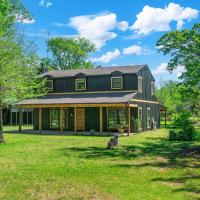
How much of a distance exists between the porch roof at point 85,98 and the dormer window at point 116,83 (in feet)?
2.43

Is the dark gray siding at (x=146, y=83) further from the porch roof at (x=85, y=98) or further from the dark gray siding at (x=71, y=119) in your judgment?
the dark gray siding at (x=71, y=119)

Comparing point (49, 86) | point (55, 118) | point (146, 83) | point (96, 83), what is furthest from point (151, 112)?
point (49, 86)

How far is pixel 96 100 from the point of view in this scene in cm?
3562

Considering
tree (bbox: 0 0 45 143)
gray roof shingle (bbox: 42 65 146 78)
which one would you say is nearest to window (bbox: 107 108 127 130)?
gray roof shingle (bbox: 42 65 146 78)

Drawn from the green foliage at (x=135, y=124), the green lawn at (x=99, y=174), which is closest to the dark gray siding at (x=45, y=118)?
the green foliage at (x=135, y=124)

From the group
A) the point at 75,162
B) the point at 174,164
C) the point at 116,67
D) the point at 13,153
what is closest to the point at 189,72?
the point at 174,164

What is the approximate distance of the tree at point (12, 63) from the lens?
79.7ft

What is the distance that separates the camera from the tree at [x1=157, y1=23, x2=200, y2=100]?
20719 mm

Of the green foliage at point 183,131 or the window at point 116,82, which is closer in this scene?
the green foliage at point 183,131

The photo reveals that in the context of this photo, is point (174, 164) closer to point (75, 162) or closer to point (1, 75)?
point (75, 162)

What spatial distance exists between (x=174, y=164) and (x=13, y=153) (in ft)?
28.7

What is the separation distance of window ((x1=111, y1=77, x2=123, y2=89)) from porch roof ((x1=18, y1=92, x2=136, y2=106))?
778 millimetres

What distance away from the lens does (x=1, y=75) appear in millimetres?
24203

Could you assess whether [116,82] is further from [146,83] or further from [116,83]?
[146,83]
